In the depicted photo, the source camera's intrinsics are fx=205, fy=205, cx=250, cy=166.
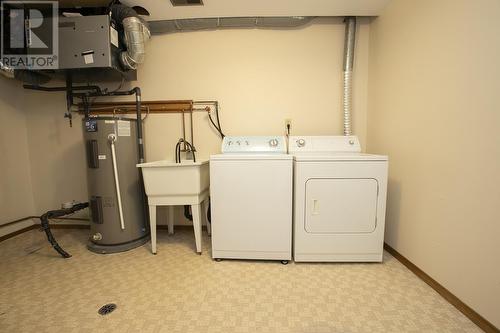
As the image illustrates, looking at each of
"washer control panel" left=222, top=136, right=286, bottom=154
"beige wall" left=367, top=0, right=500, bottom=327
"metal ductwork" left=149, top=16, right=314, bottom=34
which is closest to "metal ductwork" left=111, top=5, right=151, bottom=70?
"metal ductwork" left=149, top=16, right=314, bottom=34

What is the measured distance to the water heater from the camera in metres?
1.82

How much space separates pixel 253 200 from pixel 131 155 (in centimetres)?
126

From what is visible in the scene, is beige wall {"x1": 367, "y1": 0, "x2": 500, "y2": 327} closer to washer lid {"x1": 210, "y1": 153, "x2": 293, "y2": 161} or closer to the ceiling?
the ceiling

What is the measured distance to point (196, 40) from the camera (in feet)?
7.39

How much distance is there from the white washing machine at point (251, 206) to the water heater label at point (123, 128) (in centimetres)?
92

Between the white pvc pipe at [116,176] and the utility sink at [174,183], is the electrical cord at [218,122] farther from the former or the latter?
the white pvc pipe at [116,176]

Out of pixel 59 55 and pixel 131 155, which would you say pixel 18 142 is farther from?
pixel 131 155

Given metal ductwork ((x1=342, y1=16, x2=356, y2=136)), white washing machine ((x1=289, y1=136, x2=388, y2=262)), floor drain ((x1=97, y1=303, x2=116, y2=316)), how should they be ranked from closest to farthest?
floor drain ((x1=97, y1=303, x2=116, y2=316))
white washing machine ((x1=289, y1=136, x2=388, y2=262))
metal ductwork ((x1=342, y1=16, x2=356, y2=136))

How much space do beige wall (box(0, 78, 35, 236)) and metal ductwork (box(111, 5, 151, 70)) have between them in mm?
1556

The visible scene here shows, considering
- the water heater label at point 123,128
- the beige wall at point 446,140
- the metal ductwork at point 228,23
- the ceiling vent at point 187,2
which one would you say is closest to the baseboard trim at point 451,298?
the beige wall at point 446,140

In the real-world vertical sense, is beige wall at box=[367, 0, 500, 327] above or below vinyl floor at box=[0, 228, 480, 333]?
above

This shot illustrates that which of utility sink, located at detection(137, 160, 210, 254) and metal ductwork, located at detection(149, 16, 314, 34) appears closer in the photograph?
utility sink, located at detection(137, 160, 210, 254)

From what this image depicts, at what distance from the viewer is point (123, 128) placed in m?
1.88

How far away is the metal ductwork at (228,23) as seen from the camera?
6.77 ft
